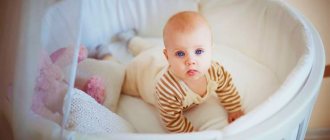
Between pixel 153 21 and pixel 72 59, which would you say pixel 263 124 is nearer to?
pixel 72 59

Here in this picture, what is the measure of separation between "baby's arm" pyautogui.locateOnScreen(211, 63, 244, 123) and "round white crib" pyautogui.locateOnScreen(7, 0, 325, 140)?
0.13 ft

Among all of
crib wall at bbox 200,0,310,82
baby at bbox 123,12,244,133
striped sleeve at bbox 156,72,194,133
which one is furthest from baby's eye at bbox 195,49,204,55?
crib wall at bbox 200,0,310,82

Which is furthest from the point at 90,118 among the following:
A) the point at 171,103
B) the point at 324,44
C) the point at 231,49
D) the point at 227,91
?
the point at 324,44

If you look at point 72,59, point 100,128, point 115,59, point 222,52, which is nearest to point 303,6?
point 222,52

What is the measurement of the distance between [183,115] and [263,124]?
1.14 feet

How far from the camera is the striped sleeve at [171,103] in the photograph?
106 centimetres

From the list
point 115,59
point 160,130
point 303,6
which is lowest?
point 160,130

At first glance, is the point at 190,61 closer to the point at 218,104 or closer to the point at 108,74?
the point at 218,104

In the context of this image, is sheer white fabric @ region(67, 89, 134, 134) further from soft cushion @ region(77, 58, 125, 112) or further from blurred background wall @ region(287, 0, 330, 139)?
blurred background wall @ region(287, 0, 330, 139)

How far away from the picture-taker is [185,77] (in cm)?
104

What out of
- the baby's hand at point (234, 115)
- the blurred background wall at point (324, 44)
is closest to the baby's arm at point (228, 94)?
the baby's hand at point (234, 115)

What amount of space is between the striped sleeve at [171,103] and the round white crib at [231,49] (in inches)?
2.2

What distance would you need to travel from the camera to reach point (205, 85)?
1.08 meters

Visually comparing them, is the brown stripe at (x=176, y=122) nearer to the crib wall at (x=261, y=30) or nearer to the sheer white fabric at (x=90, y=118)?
the sheer white fabric at (x=90, y=118)
